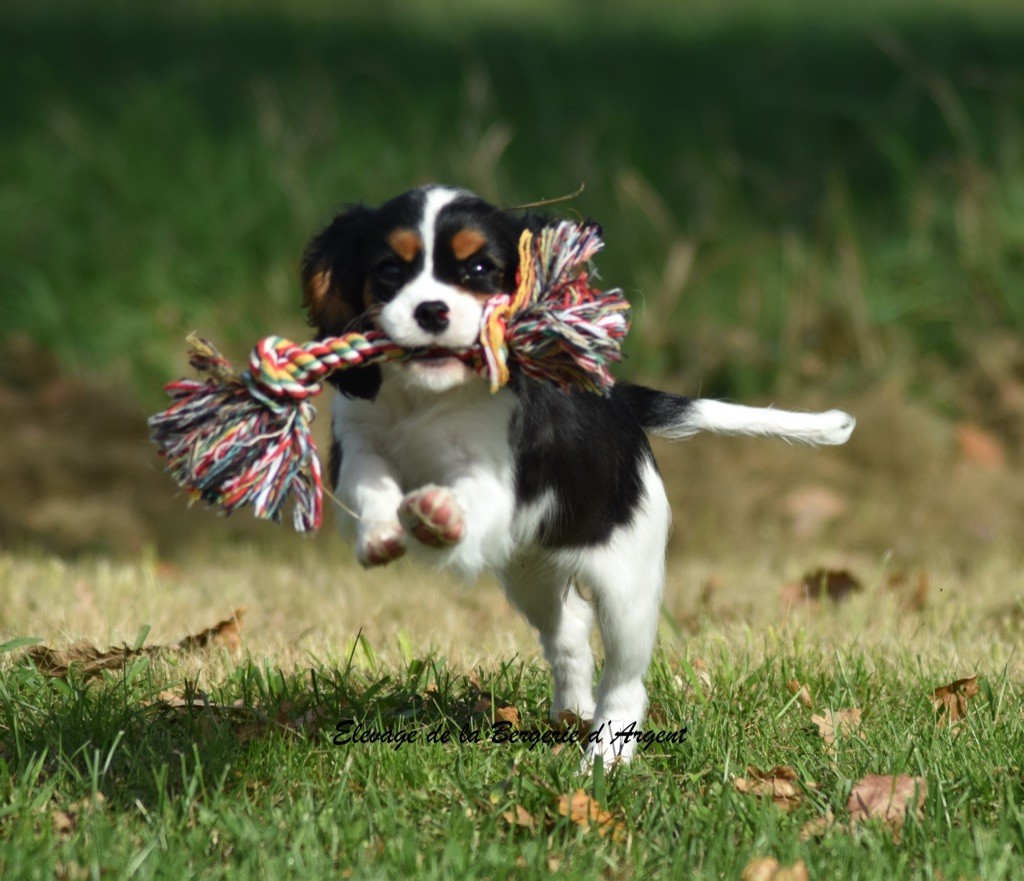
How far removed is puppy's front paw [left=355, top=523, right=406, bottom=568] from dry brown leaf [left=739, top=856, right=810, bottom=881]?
36.3 inches

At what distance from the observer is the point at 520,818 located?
3.12 meters

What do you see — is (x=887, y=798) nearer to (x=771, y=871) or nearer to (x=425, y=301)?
(x=771, y=871)

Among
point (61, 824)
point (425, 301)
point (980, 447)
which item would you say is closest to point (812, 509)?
point (980, 447)

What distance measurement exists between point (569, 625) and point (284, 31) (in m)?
10.5

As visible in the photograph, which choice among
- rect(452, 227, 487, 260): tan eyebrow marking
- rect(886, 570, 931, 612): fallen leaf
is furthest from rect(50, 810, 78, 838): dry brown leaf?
rect(886, 570, 931, 612): fallen leaf

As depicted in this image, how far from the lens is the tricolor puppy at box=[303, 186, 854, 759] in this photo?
124 inches

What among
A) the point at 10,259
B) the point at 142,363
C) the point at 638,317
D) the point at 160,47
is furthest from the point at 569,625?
the point at 160,47

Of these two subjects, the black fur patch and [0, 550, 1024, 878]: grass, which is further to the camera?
the black fur patch

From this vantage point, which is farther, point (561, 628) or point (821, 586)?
point (821, 586)

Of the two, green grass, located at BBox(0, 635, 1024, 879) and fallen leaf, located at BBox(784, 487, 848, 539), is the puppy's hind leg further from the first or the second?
fallen leaf, located at BBox(784, 487, 848, 539)

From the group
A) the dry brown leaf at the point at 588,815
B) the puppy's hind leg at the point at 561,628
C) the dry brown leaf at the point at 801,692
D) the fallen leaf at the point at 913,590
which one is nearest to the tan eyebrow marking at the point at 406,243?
the puppy's hind leg at the point at 561,628

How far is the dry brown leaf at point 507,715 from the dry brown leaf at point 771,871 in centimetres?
88

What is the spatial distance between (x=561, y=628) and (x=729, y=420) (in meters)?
0.69

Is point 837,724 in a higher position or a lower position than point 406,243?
lower
